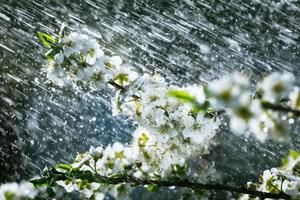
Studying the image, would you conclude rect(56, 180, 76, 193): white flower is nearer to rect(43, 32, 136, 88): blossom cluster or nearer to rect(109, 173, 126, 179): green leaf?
rect(109, 173, 126, 179): green leaf

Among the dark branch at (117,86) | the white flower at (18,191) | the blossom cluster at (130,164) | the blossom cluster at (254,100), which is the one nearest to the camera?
the blossom cluster at (254,100)

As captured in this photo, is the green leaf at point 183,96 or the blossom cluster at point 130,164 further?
the blossom cluster at point 130,164

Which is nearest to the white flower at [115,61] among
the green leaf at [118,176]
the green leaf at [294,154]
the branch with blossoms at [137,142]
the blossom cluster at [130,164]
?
the branch with blossoms at [137,142]

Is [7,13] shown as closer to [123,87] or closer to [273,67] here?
[273,67]

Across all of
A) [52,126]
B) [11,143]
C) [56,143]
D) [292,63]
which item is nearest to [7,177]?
[11,143]

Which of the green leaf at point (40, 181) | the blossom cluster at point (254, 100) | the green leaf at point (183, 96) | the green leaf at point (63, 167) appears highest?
the blossom cluster at point (254, 100)

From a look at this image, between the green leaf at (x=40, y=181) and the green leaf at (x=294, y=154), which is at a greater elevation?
the green leaf at (x=294, y=154)

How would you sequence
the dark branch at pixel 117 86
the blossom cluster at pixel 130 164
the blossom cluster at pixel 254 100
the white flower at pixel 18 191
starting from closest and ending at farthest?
the blossom cluster at pixel 254 100
the white flower at pixel 18 191
the blossom cluster at pixel 130 164
the dark branch at pixel 117 86

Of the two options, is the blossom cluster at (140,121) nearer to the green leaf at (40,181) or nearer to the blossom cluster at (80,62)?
the blossom cluster at (80,62)

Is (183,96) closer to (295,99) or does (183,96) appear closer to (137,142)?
(295,99)

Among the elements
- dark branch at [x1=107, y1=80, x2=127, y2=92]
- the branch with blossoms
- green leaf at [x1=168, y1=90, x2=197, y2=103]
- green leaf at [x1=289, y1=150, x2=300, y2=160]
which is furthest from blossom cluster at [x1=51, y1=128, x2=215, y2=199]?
green leaf at [x1=168, y1=90, x2=197, y2=103]
